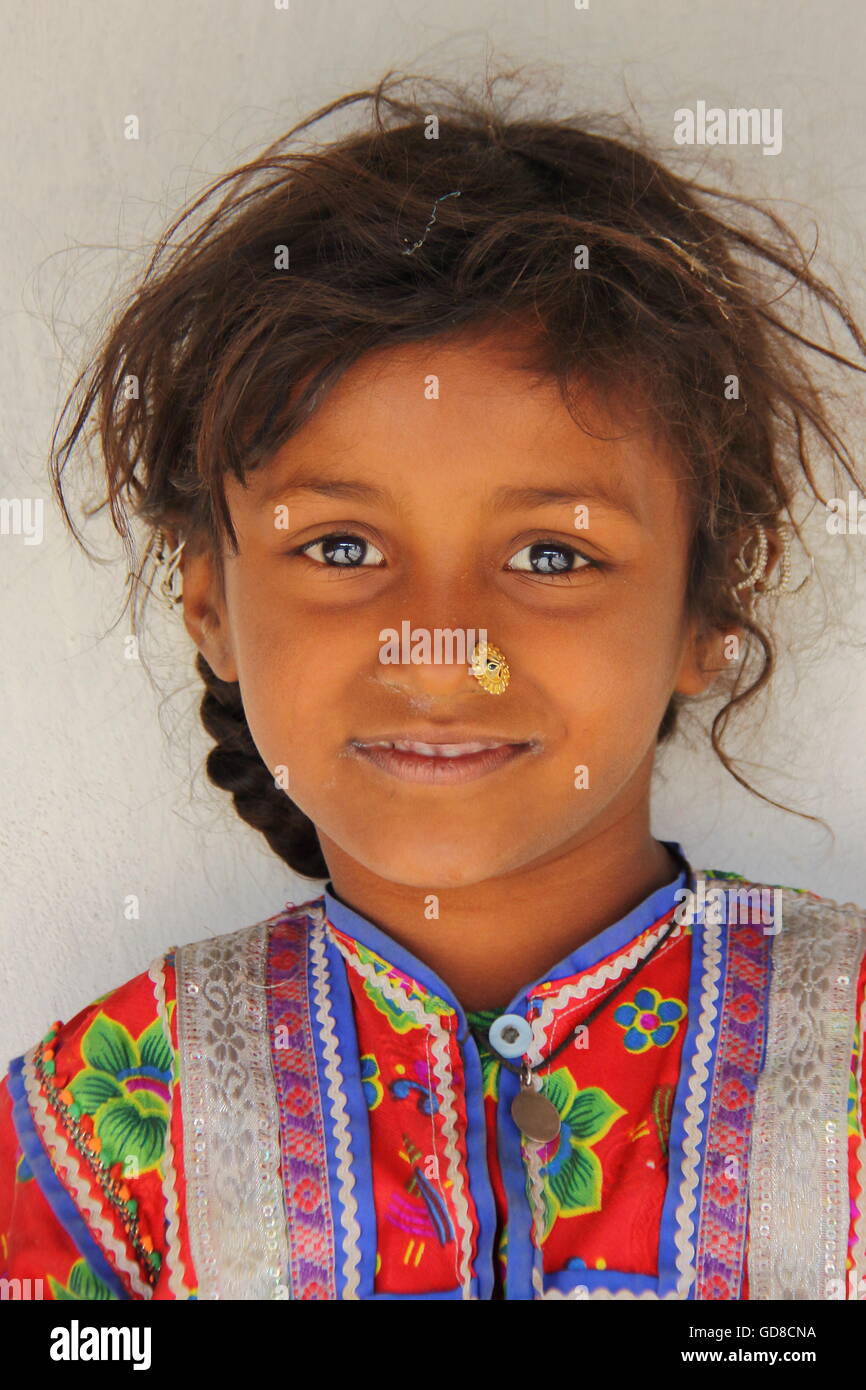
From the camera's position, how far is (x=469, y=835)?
4.32 feet

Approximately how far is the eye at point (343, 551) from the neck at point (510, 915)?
0.29 meters

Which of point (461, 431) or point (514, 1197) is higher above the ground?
point (461, 431)

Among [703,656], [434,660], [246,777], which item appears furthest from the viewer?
[246,777]

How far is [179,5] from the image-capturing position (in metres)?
1.81

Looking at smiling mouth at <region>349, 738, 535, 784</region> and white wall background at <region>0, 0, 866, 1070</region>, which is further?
white wall background at <region>0, 0, 866, 1070</region>

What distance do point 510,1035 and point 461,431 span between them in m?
0.52

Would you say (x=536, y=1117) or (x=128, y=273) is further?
(x=128, y=273)

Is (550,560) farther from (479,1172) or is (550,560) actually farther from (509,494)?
(479,1172)

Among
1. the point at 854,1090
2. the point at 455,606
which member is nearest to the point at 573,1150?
the point at 854,1090

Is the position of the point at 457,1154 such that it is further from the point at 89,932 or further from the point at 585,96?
the point at 585,96

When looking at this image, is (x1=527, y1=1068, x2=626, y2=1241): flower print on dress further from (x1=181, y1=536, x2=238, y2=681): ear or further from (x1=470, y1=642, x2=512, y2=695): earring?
(x1=181, y1=536, x2=238, y2=681): ear

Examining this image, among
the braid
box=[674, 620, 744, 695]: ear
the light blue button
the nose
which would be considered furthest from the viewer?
the braid

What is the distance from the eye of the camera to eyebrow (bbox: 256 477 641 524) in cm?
129

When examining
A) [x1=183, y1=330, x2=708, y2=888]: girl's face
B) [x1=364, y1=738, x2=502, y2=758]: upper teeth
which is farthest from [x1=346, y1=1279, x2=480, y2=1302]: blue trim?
[x1=364, y1=738, x2=502, y2=758]: upper teeth
